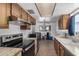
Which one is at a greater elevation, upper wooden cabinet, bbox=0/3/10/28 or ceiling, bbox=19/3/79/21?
ceiling, bbox=19/3/79/21

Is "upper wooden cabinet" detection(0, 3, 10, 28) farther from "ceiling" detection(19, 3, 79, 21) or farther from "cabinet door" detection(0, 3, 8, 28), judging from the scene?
"ceiling" detection(19, 3, 79, 21)

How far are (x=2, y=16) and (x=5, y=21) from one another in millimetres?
114

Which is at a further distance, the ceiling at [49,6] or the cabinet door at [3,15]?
the ceiling at [49,6]

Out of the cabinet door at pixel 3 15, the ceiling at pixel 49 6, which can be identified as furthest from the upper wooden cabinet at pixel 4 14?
the ceiling at pixel 49 6

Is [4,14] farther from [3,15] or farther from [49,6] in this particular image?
[49,6]

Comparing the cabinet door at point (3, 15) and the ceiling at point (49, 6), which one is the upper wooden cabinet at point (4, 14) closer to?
the cabinet door at point (3, 15)

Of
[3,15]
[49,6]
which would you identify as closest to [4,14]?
[3,15]

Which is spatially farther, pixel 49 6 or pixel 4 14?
pixel 49 6

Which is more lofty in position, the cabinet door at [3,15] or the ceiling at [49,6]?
the ceiling at [49,6]

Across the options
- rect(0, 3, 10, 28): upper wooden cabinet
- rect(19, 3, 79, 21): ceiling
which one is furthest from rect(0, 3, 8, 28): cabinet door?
rect(19, 3, 79, 21): ceiling

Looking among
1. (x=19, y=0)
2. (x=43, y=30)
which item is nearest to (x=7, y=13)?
(x=19, y=0)

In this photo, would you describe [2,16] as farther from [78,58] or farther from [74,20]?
[74,20]

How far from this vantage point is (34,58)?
0.90 meters

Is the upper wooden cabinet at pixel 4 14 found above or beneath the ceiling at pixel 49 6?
beneath
